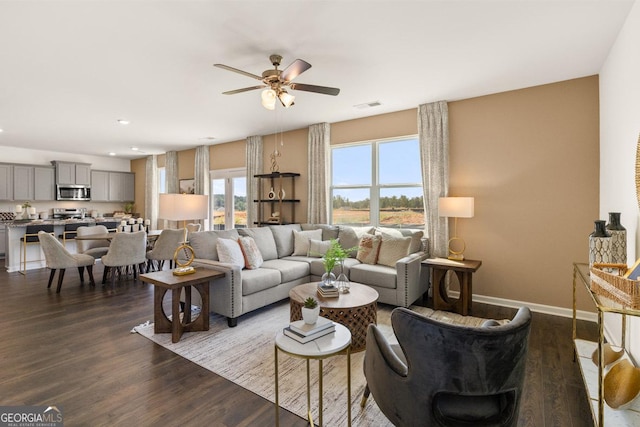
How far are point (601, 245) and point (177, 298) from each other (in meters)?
3.37

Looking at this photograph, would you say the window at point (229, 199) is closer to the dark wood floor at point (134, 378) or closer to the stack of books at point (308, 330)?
the dark wood floor at point (134, 378)

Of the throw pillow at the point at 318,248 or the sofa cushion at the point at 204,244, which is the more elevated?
the sofa cushion at the point at 204,244

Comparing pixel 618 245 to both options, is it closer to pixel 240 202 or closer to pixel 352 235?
pixel 352 235

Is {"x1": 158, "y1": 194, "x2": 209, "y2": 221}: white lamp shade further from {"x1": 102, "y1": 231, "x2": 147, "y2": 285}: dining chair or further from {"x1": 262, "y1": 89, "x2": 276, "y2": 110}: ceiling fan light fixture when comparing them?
{"x1": 102, "y1": 231, "x2": 147, "y2": 285}: dining chair

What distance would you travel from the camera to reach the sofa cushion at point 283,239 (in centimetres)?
484

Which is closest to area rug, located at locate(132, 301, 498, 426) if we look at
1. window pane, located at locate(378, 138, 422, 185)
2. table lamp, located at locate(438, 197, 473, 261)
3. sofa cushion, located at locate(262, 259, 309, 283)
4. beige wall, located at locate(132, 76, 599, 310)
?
sofa cushion, located at locate(262, 259, 309, 283)

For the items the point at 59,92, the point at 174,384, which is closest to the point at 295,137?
the point at 59,92

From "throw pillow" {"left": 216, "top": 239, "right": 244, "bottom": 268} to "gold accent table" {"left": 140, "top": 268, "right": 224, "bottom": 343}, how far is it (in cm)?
28

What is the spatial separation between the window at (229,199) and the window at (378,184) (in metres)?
2.49

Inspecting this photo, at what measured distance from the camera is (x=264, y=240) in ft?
15.0

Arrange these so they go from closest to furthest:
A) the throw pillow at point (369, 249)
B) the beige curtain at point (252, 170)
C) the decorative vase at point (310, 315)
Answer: the decorative vase at point (310, 315) < the throw pillow at point (369, 249) < the beige curtain at point (252, 170)

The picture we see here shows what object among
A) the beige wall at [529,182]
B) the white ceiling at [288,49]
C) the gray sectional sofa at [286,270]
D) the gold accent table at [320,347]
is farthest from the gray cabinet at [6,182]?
the beige wall at [529,182]

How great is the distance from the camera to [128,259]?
495cm

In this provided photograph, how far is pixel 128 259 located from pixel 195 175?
10.6ft
